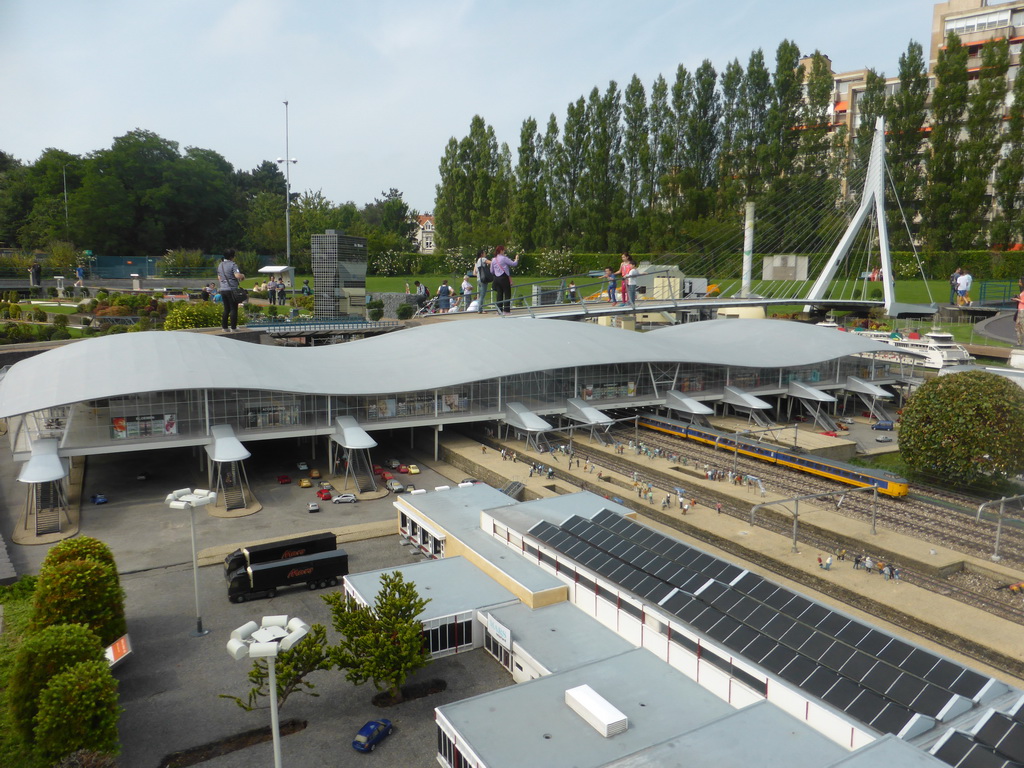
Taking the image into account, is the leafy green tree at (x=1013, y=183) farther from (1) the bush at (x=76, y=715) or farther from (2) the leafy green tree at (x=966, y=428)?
(1) the bush at (x=76, y=715)

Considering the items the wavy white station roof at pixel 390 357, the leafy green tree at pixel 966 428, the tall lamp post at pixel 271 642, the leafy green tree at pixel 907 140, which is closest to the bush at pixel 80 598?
the tall lamp post at pixel 271 642

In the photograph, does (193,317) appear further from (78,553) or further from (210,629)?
(78,553)

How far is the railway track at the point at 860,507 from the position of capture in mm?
18234

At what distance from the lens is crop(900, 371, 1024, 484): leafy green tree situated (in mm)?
24562

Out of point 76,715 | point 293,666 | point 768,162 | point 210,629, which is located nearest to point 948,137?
point 768,162

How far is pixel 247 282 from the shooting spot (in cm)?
7594

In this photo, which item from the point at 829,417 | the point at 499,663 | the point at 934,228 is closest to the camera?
the point at 499,663

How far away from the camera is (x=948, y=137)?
5838 cm

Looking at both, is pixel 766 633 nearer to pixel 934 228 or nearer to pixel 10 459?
pixel 10 459

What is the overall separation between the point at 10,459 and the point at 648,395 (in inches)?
1058

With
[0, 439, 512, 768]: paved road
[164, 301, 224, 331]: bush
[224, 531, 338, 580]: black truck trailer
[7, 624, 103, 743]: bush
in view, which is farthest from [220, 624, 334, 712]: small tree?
[164, 301, 224, 331]: bush

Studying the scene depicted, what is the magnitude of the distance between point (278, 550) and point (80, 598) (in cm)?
518

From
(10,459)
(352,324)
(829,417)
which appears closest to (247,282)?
(352,324)

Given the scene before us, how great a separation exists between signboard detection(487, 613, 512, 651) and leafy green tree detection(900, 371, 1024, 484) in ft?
59.7
